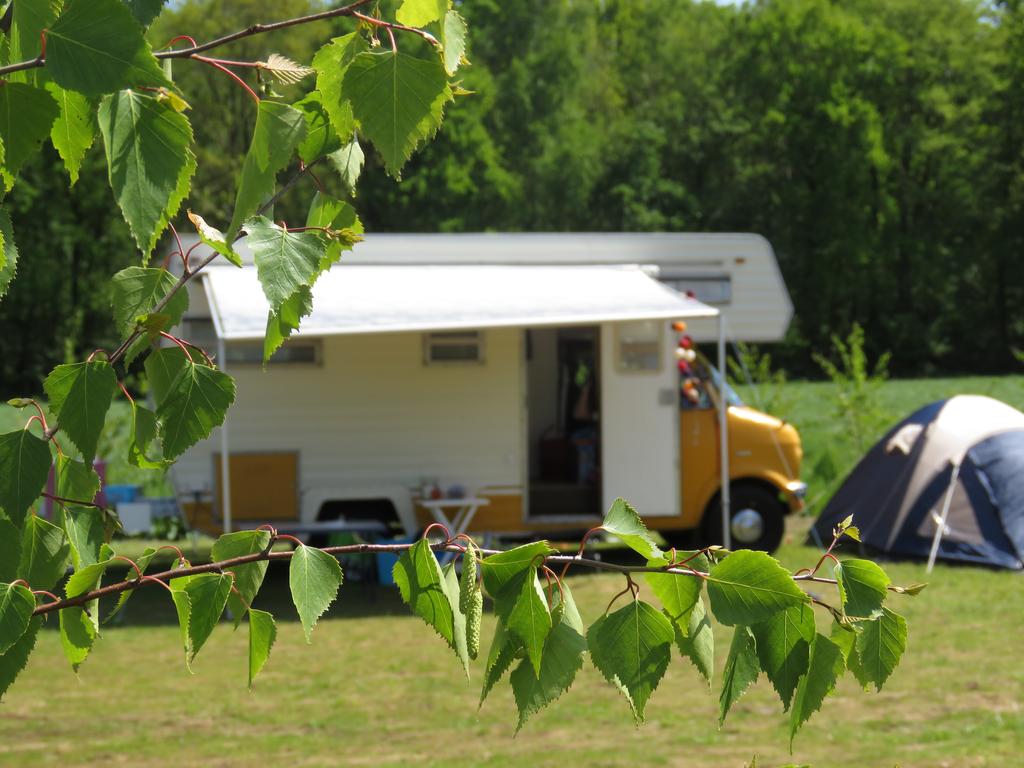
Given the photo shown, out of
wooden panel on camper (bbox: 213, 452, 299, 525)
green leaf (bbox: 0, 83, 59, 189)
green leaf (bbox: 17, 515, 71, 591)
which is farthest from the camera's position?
wooden panel on camper (bbox: 213, 452, 299, 525)

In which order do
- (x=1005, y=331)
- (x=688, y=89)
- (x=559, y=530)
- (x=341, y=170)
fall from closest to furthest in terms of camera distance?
(x=341, y=170) < (x=559, y=530) < (x=1005, y=331) < (x=688, y=89)

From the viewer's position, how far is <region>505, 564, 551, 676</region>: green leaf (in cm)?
117

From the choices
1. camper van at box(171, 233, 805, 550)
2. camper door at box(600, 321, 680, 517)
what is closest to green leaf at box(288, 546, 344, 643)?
camper van at box(171, 233, 805, 550)

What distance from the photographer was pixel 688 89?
44.8 metres

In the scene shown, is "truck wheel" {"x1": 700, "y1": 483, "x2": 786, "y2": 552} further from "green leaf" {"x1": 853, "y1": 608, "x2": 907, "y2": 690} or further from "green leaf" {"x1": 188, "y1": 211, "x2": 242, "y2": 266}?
"green leaf" {"x1": 188, "y1": 211, "x2": 242, "y2": 266}

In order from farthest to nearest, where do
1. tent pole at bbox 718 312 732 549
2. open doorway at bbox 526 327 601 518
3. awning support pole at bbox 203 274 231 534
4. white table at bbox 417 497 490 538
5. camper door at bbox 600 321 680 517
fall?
1. open doorway at bbox 526 327 601 518
2. camper door at bbox 600 321 680 517
3. white table at bbox 417 497 490 538
4. tent pole at bbox 718 312 732 549
5. awning support pole at bbox 203 274 231 534

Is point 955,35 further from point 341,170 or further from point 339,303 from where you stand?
point 341,170

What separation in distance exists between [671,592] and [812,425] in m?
17.5

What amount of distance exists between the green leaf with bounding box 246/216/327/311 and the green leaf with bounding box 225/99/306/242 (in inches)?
0.9

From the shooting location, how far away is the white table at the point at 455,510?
1032cm

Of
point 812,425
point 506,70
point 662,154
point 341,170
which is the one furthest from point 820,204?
point 341,170

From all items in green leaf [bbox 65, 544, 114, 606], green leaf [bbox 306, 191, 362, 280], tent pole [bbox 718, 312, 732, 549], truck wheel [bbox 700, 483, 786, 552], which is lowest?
truck wheel [bbox 700, 483, 786, 552]

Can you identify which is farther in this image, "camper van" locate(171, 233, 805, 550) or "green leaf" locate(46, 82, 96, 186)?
"camper van" locate(171, 233, 805, 550)

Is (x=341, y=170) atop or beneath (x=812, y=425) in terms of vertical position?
atop
